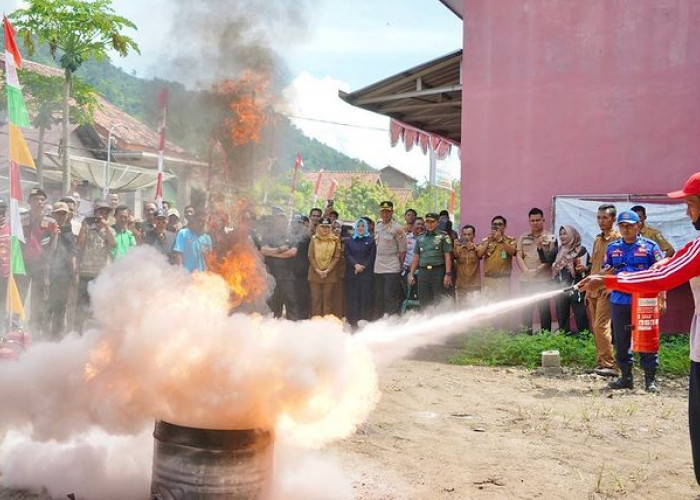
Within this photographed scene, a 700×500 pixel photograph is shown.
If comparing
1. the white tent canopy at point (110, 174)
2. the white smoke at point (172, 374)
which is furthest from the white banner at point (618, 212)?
the white smoke at point (172, 374)

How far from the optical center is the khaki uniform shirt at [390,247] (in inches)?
476

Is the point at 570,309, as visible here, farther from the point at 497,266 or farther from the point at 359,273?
the point at 359,273

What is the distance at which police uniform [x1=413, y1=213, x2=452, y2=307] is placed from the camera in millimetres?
11742

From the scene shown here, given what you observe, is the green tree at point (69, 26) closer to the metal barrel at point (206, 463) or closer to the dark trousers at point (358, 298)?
the dark trousers at point (358, 298)

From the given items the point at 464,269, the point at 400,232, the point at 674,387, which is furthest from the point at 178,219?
the point at 674,387

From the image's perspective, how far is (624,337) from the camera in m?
8.46

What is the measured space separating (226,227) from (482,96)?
8616mm

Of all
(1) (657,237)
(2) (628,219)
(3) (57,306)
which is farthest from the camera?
(1) (657,237)

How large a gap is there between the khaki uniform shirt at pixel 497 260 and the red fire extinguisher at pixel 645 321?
3.35m

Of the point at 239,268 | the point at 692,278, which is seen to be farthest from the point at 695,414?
the point at 239,268

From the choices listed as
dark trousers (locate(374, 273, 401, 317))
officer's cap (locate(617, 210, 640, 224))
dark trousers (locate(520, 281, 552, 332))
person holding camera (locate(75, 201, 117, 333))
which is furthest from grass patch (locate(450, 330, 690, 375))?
person holding camera (locate(75, 201, 117, 333))

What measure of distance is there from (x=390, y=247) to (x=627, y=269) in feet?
15.1

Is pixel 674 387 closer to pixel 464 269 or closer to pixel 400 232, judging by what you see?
pixel 464 269

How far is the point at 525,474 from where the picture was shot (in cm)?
554
